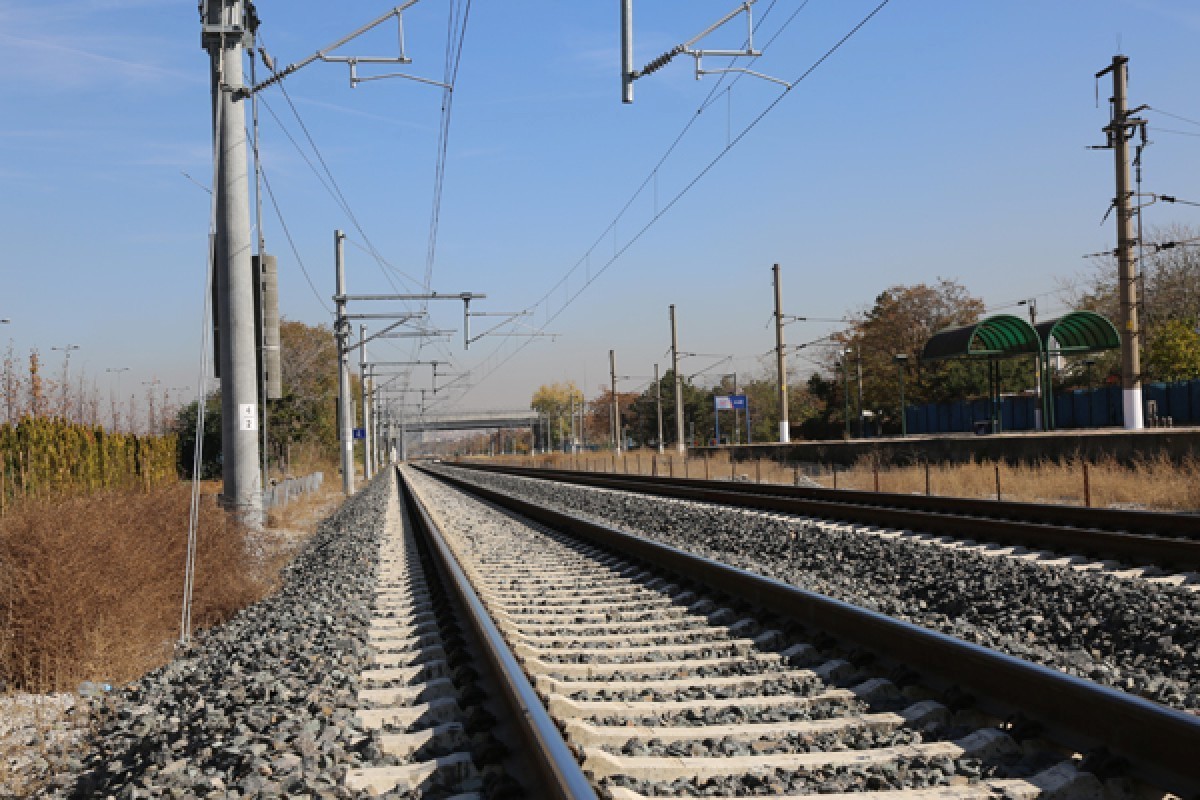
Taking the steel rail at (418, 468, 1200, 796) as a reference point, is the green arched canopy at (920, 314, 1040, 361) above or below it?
above

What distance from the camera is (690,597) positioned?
8.80 metres

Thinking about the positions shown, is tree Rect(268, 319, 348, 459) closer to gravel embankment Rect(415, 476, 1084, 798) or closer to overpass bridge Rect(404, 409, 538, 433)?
gravel embankment Rect(415, 476, 1084, 798)

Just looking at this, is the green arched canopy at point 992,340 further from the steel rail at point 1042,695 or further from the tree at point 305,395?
the steel rail at point 1042,695

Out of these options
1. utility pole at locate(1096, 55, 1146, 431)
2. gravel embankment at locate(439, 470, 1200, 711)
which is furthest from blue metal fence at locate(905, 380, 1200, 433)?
gravel embankment at locate(439, 470, 1200, 711)

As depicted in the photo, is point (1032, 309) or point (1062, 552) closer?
point (1062, 552)

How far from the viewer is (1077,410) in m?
49.1

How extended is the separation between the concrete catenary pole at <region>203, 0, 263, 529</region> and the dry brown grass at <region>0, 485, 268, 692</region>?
419 centimetres

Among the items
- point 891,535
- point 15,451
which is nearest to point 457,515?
point 15,451

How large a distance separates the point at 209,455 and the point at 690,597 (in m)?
39.6

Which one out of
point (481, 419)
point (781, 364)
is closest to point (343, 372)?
point (781, 364)

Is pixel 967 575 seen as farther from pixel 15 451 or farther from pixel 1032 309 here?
pixel 1032 309

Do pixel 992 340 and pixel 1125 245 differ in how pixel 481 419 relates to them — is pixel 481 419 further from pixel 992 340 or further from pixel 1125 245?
pixel 1125 245

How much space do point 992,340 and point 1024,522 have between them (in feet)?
94.3

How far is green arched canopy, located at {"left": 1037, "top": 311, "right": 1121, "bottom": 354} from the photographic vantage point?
39.2 m
